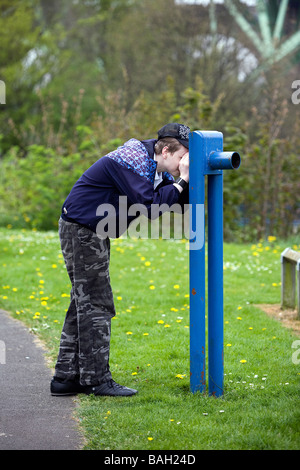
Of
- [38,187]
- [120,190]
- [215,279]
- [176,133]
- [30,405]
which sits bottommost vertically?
[30,405]

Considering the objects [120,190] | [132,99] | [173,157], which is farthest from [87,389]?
[132,99]

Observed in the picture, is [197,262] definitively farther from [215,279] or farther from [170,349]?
[170,349]

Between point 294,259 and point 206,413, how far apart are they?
9.67 ft

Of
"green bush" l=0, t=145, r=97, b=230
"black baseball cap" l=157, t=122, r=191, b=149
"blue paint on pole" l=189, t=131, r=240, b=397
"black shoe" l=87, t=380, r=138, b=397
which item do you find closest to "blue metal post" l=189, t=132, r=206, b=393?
"blue paint on pole" l=189, t=131, r=240, b=397

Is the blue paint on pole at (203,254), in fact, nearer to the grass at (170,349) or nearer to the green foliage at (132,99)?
the grass at (170,349)

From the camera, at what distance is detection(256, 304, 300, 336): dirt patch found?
5804mm

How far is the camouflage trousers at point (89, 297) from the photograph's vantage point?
12.7ft

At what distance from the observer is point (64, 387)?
4.11m

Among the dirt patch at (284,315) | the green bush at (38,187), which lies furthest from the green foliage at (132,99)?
the dirt patch at (284,315)

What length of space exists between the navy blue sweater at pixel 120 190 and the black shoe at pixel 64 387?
1.05 meters

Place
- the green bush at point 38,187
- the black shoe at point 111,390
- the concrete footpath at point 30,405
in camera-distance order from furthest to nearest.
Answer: the green bush at point 38,187 < the black shoe at point 111,390 < the concrete footpath at point 30,405

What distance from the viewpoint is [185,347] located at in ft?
16.7

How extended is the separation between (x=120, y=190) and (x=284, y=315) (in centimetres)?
304
